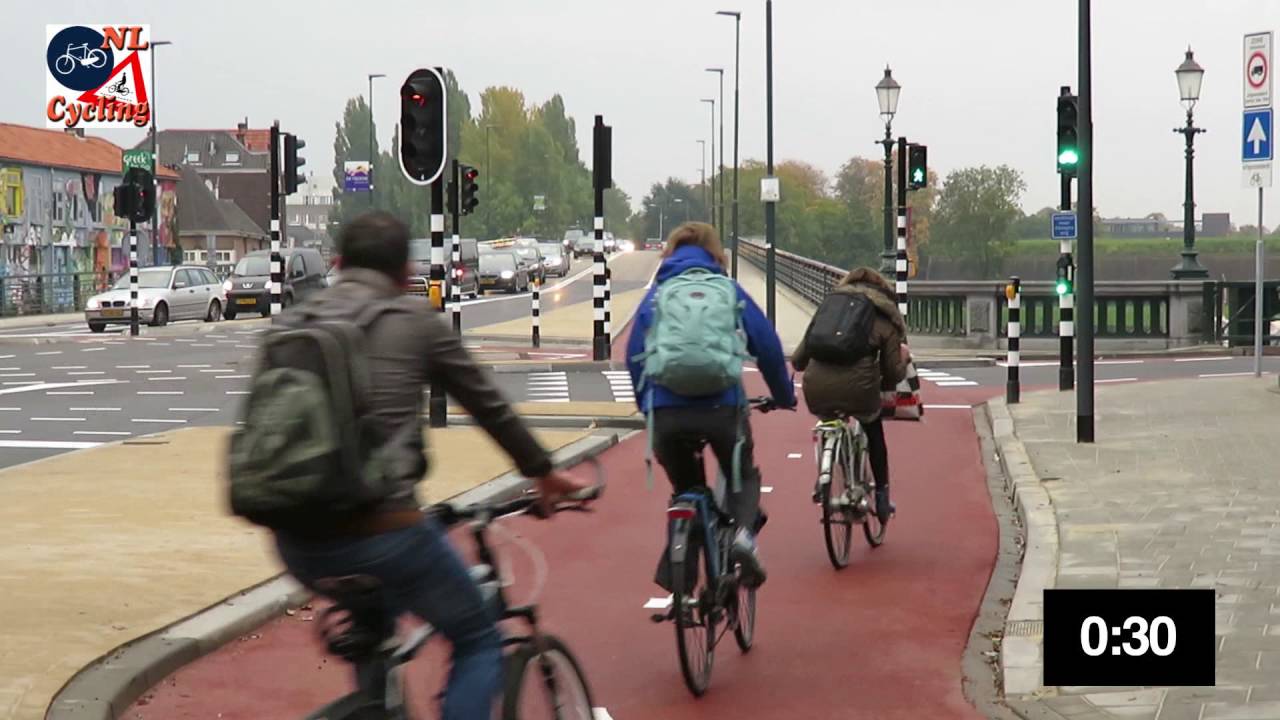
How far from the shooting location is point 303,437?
3586mm

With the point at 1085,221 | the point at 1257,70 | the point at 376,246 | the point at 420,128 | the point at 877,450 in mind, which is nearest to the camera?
the point at 376,246

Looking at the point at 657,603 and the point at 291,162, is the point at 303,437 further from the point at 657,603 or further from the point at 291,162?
the point at 291,162

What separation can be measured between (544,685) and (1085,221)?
1099cm

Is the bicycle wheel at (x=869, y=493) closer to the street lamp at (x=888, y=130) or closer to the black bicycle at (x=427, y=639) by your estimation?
the black bicycle at (x=427, y=639)

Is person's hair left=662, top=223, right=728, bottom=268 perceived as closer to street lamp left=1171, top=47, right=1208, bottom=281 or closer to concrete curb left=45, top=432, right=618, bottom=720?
concrete curb left=45, top=432, right=618, bottom=720

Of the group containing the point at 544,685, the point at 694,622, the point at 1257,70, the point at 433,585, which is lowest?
the point at 694,622

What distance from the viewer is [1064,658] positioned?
6.58m

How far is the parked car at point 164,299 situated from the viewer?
132 feet

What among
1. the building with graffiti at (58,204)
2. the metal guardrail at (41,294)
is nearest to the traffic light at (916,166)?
the metal guardrail at (41,294)

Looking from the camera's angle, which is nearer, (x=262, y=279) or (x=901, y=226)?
(x=901, y=226)

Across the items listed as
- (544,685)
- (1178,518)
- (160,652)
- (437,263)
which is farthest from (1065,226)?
(544,685)

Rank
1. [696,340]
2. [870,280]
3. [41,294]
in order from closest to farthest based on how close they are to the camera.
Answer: [696,340] → [870,280] → [41,294]

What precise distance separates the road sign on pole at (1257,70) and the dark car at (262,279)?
26.4 m

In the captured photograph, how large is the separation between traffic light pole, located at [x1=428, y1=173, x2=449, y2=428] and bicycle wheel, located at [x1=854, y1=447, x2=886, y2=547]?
6.29m
